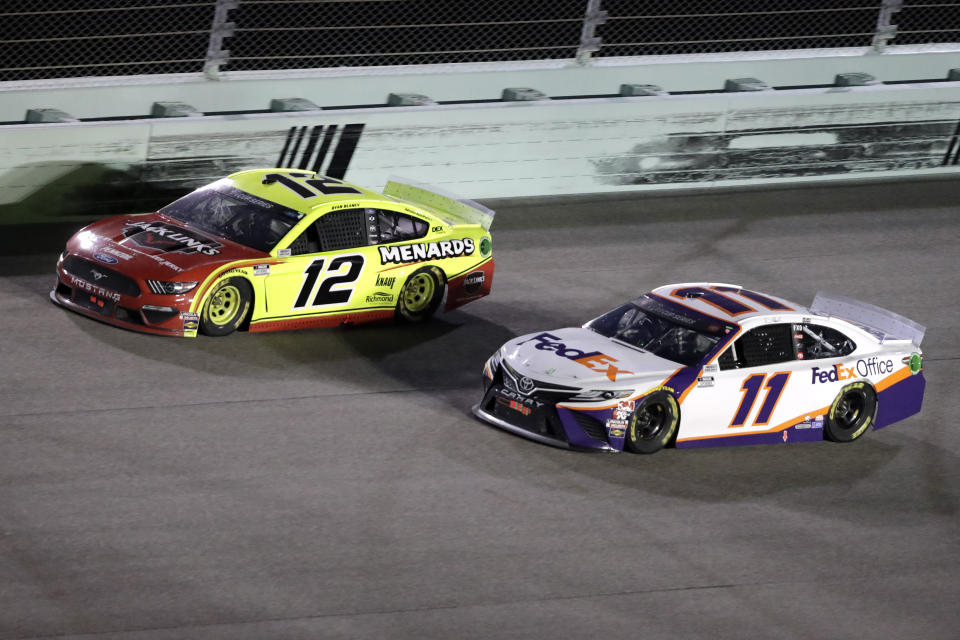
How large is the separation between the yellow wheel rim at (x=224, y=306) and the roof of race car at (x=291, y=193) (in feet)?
3.56

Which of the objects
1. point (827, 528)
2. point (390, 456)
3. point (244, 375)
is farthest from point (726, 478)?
point (244, 375)

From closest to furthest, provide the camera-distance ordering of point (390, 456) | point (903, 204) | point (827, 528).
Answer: point (827, 528), point (390, 456), point (903, 204)

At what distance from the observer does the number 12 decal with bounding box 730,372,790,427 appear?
1168 cm

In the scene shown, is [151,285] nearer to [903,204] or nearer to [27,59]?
[27,59]

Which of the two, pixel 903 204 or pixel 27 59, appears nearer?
pixel 27 59

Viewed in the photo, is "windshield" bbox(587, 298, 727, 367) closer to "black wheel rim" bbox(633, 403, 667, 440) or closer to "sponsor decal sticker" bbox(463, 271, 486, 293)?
"black wheel rim" bbox(633, 403, 667, 440)

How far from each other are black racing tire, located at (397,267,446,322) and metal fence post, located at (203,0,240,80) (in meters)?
5.62

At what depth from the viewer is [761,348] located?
39.1 feet

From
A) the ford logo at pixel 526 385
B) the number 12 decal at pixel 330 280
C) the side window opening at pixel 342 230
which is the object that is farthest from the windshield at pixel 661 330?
the side window opening at pixel 342 230

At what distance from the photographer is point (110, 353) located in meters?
13.0

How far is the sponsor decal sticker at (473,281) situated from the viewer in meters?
14.9

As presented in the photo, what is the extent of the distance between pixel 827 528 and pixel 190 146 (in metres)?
9.75

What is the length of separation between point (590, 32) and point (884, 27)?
16.2 feet

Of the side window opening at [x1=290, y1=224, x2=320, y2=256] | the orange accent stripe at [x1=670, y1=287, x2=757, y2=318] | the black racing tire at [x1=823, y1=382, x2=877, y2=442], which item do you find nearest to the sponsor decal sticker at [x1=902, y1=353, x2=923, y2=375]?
the black racing tire at [x1=823, y1=382, x2=877, y2=442]
